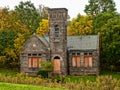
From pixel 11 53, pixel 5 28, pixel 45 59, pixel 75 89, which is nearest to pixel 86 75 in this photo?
pixel 45 59

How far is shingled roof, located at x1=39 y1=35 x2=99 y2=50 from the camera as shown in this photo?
50.1m

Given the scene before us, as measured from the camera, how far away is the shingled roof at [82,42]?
5014 cm

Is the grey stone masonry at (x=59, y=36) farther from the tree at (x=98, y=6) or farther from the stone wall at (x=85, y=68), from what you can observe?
the tree at (x=98, y=6)

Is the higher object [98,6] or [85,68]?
[98,6]

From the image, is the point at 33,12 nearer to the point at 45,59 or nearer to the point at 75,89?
the point at 45,59

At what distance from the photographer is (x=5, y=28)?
56438mm

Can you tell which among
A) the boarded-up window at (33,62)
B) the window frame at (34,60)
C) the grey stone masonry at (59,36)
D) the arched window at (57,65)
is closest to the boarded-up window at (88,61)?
the grey stone masonry at (59,36)

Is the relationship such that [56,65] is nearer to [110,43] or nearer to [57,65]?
[57,65]

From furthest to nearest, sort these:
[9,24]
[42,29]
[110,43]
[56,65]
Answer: [42,29] → [9,24] → [110,43] → [56,65]

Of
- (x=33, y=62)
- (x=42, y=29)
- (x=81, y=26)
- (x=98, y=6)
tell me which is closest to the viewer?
(x=33, y=62)

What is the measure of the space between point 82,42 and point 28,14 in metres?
25.1

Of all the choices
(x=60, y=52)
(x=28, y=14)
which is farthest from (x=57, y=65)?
(x=28, y=14)

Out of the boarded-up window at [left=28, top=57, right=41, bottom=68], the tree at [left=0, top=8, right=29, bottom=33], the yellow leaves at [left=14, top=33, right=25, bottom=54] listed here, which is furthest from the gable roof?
the tree at [left=0, top=8, right=29, bottom=33]

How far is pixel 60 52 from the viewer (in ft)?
163
